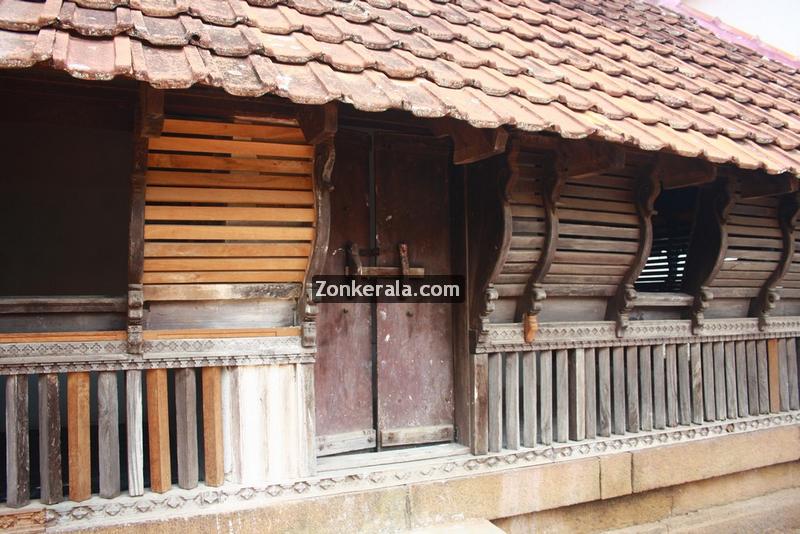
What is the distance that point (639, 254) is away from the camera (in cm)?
454

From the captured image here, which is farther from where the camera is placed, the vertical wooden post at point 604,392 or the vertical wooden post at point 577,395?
the vertical wooden post at point 604,392

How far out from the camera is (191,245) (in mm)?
3250

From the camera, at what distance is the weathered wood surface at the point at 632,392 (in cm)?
467

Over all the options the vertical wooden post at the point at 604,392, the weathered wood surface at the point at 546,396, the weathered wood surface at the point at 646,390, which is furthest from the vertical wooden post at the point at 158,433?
the weathered wood surface at the point at 646,390

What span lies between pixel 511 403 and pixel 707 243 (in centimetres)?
200

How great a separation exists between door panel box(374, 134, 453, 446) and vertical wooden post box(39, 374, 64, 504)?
5.85ft

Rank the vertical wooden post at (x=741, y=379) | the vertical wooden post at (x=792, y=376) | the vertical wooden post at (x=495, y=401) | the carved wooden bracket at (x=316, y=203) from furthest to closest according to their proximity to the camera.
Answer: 1. the vertical wooden post at (x=792, y=376)
2. the vertical wooden post at (x=741, y=379)
3. the vertical wooden post at (x=495, y=401)
4. the carved wooden bracket at (x=316, y=203)

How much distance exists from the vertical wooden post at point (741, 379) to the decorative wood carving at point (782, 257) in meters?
0.28

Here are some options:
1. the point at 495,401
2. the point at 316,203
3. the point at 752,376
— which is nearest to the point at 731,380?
the point at 752,376

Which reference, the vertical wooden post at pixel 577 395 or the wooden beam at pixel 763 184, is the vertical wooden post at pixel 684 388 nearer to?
the vertical wooden post at pixel 577 395

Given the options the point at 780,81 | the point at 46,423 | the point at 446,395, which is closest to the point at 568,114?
the point at 446,395

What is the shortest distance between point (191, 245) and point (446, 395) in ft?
6.31

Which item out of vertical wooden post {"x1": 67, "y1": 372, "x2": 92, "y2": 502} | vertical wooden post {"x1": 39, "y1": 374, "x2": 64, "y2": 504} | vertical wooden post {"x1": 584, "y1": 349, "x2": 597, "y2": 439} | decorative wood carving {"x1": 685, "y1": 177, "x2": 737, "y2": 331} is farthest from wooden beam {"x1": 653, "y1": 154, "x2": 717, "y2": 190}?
vertical wooden post {"x1": 39, "y1": 374, "x2": 64, "y2": 504}

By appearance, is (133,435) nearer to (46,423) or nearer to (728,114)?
(46,423)
